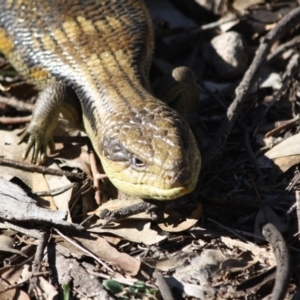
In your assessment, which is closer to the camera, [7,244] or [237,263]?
[237,263]

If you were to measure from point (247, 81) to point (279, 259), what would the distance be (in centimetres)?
227

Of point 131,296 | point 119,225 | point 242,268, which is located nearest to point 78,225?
point 119,225

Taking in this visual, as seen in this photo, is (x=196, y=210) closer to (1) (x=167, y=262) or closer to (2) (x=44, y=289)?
(1) (x=167, y=262)

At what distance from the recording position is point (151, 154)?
17.5ft

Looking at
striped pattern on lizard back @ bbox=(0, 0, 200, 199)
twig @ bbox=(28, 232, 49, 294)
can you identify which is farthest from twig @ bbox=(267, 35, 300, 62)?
twig @ bbox=(28, 232, 49, 294)

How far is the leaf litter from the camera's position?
17.0 feet

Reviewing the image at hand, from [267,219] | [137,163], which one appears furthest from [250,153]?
[137,163]

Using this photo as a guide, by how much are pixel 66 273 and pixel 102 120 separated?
1431mm

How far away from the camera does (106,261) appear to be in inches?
210

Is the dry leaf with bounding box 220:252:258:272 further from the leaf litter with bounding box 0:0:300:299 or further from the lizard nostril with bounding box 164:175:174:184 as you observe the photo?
the lizard nostril with bounding box 164:175:174:184

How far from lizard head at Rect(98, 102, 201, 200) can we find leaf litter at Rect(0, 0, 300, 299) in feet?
1.27

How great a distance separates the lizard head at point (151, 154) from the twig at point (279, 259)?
2.22 feet

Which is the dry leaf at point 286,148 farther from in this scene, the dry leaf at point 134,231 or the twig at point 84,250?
the twig at point 84,250

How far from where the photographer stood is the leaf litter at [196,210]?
517 centimetres
